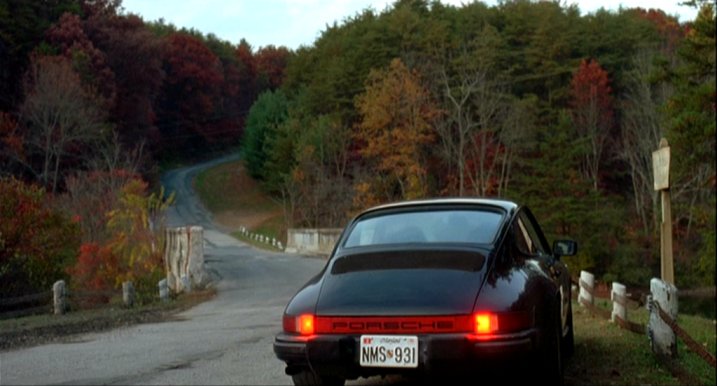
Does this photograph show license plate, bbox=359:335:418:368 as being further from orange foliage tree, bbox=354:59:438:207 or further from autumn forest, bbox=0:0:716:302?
orange foliage tree, bbox=354:59:438:207

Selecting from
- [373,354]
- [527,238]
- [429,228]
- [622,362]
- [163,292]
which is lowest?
[163,292]

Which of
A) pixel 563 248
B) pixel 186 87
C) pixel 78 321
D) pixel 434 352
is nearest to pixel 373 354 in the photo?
pixel 434 352

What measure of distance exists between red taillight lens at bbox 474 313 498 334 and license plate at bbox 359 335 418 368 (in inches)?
16.1

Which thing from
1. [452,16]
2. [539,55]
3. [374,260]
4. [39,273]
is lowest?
[39,273]

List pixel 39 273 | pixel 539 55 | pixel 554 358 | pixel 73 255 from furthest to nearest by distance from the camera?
1. pixel 539 55
2. pixel 73 255
3. pixel 39 273
4. pixel 554 358

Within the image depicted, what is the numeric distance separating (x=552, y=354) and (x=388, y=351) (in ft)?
4.98

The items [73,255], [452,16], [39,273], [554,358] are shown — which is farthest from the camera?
[452,16]

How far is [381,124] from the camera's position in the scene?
53344 millimetres

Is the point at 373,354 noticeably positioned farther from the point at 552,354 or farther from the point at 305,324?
the point at 552,354

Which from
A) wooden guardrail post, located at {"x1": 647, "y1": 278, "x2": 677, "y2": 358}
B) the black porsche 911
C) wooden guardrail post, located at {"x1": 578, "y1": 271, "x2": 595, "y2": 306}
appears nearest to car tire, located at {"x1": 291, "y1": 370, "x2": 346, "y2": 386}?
the black porsche 911

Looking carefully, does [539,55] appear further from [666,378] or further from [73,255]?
[666,378]

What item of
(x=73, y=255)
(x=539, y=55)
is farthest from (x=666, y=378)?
(x=539, y=55)

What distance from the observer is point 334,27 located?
76312mm

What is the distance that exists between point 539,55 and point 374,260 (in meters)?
52.7
